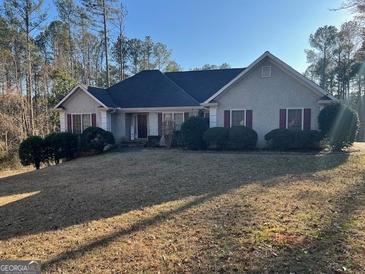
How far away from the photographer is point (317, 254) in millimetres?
4539

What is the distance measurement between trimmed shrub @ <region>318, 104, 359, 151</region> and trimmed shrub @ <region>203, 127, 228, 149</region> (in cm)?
475

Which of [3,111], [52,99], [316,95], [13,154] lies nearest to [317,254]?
[316,95]

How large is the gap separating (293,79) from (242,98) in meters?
2.82

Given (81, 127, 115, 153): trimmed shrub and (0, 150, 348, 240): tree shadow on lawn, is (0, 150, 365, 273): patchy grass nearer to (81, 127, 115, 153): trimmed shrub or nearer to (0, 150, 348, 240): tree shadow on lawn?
(0, 150, 348, 240): tree shadow on lawn

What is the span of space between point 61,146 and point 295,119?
13.0m

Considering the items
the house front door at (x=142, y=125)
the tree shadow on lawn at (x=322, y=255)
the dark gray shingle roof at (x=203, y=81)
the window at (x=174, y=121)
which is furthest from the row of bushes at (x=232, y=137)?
the tree shadow on lawn at (x=322, y=255)

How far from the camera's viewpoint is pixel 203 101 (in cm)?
2025

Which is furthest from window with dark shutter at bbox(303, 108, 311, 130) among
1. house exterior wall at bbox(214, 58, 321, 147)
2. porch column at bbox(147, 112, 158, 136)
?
porch column at bbox(147, 112, 158, 136)

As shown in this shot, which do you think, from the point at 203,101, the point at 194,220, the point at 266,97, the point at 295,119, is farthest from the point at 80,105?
the point at 194,220

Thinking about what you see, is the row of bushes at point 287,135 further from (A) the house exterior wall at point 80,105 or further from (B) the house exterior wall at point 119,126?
(A) the house exterior wall at point 80,105

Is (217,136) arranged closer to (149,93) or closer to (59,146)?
(149,93)

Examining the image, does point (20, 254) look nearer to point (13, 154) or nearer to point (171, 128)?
point (171, 128)

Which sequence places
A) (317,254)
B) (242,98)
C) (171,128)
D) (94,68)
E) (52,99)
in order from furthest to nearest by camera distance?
1. (94,68)
2. (52,99)
3. (171,128)
4. (242,98)
5. (317,254)

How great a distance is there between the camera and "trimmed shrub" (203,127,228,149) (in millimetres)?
16562
